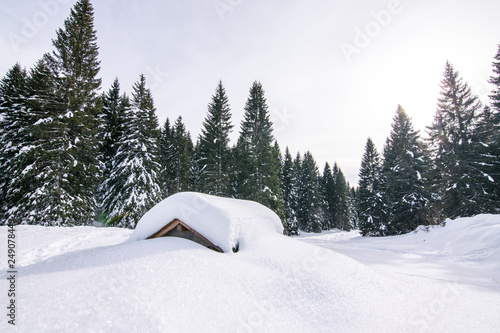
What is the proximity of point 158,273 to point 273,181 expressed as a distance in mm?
17357

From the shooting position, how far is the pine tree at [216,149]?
19781 millimetres

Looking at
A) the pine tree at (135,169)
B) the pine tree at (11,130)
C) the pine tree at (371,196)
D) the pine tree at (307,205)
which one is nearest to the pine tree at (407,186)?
the pine tree at (371,196)

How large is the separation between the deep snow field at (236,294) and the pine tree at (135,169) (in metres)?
11.9

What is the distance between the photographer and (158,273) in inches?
129

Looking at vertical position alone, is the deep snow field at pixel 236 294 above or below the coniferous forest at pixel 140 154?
below

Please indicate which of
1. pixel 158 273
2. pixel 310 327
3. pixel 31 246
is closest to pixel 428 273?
pixel 310 327

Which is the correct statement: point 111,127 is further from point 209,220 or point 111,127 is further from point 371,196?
point 371,196

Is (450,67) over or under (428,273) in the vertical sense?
over

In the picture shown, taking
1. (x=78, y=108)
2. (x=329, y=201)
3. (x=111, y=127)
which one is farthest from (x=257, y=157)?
(x=329, y=201)

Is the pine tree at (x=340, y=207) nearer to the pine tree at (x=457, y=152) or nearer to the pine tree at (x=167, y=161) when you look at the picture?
the pine tree at (x=457, y=152)

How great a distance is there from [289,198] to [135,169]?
23495 mm

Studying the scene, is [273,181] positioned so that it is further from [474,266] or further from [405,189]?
[474,266]

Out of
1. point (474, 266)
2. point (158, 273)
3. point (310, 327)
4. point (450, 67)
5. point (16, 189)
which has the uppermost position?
point (450, 67)

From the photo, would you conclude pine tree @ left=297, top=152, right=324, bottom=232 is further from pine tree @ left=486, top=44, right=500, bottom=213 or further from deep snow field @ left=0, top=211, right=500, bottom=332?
deep snow field @ left=0, top=211, right=500, bottom=332
